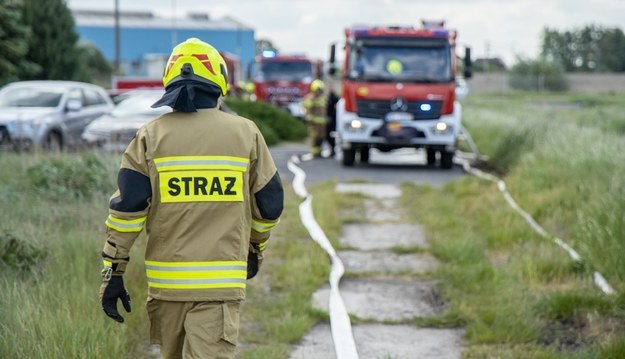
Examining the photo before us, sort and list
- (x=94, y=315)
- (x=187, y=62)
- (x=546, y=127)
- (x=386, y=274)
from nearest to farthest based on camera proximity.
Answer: (x=187, y=62) → (x=94, y=315) → (x=386, y=274) → (x=546, y=127)

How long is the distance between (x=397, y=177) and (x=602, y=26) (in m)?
Result: 101

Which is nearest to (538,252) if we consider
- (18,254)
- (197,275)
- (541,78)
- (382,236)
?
(382,236)

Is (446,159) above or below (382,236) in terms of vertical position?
above

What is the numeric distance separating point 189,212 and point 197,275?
25 centimetres

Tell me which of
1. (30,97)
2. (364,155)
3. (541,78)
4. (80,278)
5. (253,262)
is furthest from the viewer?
(541,78)

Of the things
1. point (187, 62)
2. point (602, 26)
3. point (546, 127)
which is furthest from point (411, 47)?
point (602, 26)

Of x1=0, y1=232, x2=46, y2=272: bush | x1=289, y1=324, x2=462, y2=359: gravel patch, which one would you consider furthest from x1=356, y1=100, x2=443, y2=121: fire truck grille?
x1=0, y1=232, x2=46, y2=272: bush

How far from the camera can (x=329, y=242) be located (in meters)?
9.69

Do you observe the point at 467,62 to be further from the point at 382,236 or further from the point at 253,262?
the point at 253,262

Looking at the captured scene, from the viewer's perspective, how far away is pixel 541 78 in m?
82.9

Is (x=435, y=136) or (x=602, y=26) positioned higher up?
(x=602, y=26)

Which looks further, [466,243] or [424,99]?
[424,99]

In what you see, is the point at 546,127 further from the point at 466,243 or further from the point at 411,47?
the point at 466,243

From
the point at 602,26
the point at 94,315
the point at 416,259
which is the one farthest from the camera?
the point at 602,26
